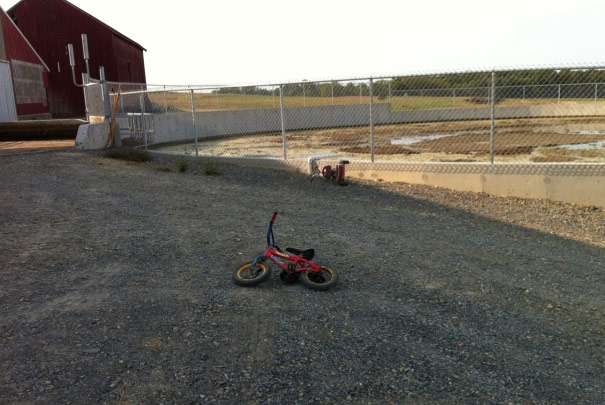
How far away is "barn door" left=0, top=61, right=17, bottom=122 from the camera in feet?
72.9

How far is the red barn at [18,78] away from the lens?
Answer: 22891 millimetres

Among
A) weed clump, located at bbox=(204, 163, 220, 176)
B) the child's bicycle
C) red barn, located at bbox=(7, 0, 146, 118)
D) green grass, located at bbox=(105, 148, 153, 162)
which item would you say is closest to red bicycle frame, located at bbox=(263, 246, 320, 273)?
the child's bicycle

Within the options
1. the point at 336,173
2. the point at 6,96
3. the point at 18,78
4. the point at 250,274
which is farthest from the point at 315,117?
the point at 250,274

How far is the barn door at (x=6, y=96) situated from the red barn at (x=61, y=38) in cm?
694

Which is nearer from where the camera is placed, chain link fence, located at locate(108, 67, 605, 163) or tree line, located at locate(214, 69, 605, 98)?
chain link fence, located at locate(108, 67, 605, 163)

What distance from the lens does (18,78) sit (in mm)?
24734

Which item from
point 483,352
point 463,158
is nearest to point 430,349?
point 483,352

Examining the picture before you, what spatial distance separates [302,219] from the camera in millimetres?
7770

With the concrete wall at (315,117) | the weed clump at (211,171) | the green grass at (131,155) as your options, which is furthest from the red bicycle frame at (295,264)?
the concrete wall at (315,117)

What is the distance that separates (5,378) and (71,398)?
20.1 inches

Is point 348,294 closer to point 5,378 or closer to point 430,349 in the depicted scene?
point 430,349

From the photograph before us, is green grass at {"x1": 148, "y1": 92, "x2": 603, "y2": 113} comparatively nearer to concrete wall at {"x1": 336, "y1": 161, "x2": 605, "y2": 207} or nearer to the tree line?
the tree line

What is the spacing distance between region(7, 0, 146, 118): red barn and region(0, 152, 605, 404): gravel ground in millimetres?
25296

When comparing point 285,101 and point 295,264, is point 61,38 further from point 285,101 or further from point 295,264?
point 295,264
